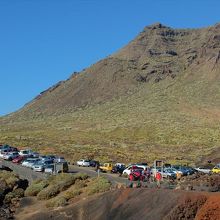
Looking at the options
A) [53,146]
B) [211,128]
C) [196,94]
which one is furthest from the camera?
[196,94]

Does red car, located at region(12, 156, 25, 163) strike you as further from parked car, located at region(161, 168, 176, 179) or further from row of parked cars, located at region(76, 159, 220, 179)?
parked car, located at region(161, 168, 176, 179)

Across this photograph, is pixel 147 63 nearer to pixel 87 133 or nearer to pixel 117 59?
pixel 117 59

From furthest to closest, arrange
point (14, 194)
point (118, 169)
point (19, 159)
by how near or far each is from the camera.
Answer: point (19, 159)
point (118, 169)
point (14, 194)

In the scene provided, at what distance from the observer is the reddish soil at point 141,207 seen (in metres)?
23.3

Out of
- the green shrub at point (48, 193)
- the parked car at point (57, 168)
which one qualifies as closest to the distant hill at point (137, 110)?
the parked car at point (57, 168)

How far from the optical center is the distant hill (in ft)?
318

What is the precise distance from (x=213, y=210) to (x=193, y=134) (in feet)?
286

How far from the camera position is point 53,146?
9131cm

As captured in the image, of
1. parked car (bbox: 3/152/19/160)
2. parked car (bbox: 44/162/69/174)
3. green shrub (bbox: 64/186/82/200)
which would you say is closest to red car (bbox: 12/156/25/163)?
parked car (bbox: 3/152/19/160)

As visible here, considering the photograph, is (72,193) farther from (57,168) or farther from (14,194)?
(57,168)

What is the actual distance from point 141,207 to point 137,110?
115723mm

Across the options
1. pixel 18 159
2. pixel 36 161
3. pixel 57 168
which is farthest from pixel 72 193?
pixel 18 159

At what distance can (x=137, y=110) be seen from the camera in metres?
142

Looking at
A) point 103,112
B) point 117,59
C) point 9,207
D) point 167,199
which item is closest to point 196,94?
point 103,112
